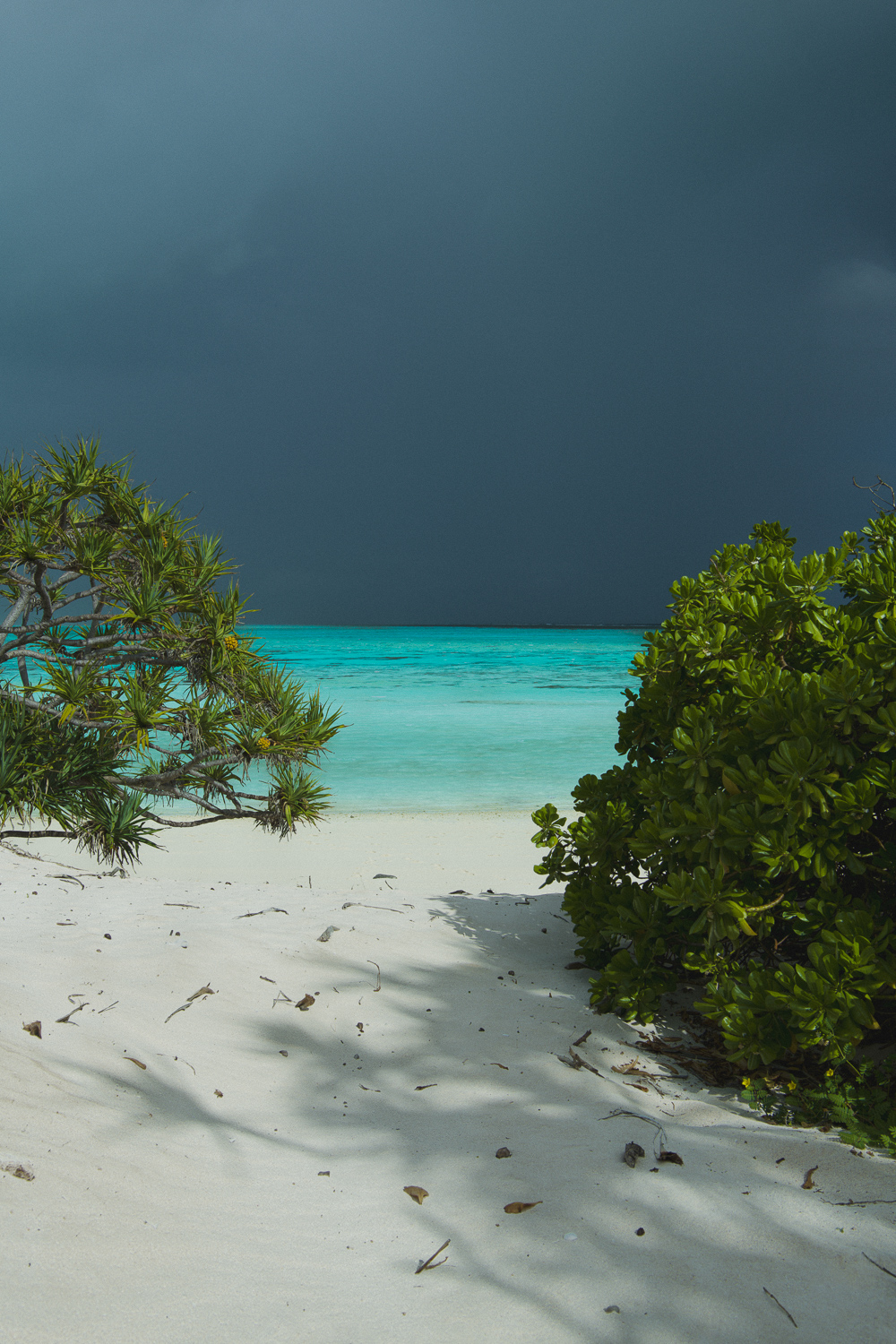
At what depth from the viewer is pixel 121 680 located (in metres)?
5.28

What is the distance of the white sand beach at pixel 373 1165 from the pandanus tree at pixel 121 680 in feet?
4.85

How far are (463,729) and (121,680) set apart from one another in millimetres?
14761

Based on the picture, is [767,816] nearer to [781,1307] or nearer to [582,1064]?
[582,1064]

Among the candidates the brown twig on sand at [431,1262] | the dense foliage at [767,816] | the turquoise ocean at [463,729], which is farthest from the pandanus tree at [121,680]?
the brown twig on sand at [431,1262]

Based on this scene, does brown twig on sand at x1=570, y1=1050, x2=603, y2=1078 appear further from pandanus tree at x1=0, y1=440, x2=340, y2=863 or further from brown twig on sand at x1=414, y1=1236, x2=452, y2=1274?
pandanus tree at x1=0, y1=440, x2=340, y2=863

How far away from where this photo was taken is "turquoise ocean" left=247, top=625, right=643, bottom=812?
483 inches

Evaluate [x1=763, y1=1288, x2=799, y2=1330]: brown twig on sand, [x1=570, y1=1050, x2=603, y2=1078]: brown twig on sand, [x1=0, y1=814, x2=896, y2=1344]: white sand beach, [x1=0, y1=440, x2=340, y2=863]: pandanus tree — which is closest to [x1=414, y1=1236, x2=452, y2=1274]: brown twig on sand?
[x1=0, y1=814, x2=896, y2=1344]: white sand beach

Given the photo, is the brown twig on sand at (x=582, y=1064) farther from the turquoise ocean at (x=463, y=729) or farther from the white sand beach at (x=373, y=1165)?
the turquoise ocean at (x=463, y=729)

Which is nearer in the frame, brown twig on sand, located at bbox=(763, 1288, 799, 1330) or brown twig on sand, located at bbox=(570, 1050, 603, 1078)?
brown twig on sand, located at bbox=(763, 1288, 799, 1330)

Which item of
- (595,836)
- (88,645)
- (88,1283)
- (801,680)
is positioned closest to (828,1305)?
(88,1283)

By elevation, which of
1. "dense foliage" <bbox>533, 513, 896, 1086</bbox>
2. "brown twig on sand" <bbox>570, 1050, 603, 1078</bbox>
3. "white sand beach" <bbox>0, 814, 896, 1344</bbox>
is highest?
"dense foliage" <bbox>533, 513, 896, 1086</bbox>

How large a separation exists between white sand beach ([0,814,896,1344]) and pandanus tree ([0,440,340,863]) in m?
1.48

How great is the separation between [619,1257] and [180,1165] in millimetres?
1118

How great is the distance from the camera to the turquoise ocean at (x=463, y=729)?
40.2 feet
